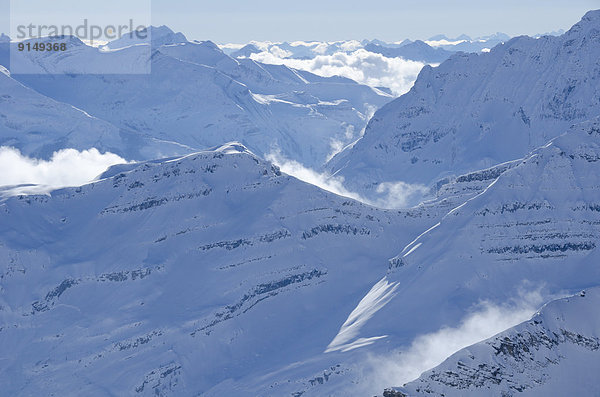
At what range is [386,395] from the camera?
7490 inches

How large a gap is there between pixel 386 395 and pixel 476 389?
2099 cm

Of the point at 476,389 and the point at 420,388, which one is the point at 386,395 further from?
the point at 476,389

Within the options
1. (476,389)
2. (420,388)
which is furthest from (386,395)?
(476,389)

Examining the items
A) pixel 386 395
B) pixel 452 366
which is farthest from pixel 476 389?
pixel 386 395

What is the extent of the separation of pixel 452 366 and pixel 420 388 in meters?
9.96

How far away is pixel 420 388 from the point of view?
631 feet

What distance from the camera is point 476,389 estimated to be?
19975 centimetres

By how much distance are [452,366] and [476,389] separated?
6.95 metres

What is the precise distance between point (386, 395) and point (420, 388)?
708 centimetres

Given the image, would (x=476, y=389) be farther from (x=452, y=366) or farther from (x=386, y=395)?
(x=386, y=395)

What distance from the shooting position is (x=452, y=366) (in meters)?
199
